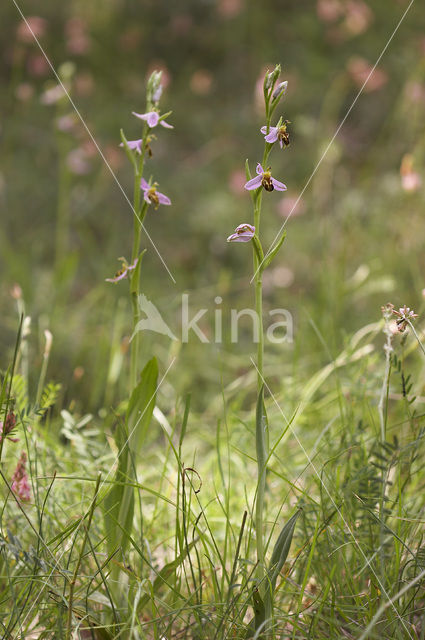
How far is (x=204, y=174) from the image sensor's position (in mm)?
3533

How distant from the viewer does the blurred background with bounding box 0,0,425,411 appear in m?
2.12

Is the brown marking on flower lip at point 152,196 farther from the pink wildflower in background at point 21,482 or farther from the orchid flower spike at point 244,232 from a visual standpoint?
the pink wildflower in background at point 21,482

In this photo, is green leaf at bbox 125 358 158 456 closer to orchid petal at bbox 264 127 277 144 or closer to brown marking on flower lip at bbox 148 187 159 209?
brown marking on flower lip at bbox 148 187 159 209

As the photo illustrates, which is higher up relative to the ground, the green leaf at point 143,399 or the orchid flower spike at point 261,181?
the orchid flower spike at point 261,181

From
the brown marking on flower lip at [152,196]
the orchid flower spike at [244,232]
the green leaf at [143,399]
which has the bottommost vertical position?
the green leaf at [143,399]

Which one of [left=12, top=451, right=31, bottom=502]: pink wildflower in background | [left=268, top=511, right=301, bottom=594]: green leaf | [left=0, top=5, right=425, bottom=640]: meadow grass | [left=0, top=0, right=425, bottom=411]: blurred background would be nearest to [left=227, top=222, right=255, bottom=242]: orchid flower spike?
[left=0, top=5, right=425, bottom=640]: meadow grass

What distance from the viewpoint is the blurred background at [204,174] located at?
212 centimetres

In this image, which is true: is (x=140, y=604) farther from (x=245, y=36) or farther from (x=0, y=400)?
(x=245, y=36)

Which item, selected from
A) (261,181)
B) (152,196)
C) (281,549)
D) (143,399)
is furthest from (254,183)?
(281,549)

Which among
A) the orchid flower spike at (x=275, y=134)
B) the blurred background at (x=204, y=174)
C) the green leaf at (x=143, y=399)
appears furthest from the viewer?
the blurred background at (x=204, y=174)

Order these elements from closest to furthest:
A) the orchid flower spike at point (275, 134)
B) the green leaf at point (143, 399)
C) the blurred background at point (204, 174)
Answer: the orchid flower spike at point (275, 134)
the green leaf at point (143, 399)
the blurred background at point (204, 174)

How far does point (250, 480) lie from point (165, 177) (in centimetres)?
248

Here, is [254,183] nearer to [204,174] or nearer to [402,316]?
[402,316]

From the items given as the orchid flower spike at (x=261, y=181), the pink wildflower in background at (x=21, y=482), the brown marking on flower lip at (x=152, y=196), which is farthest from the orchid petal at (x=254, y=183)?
the pink wildflower in background at (x=21, y=482)
